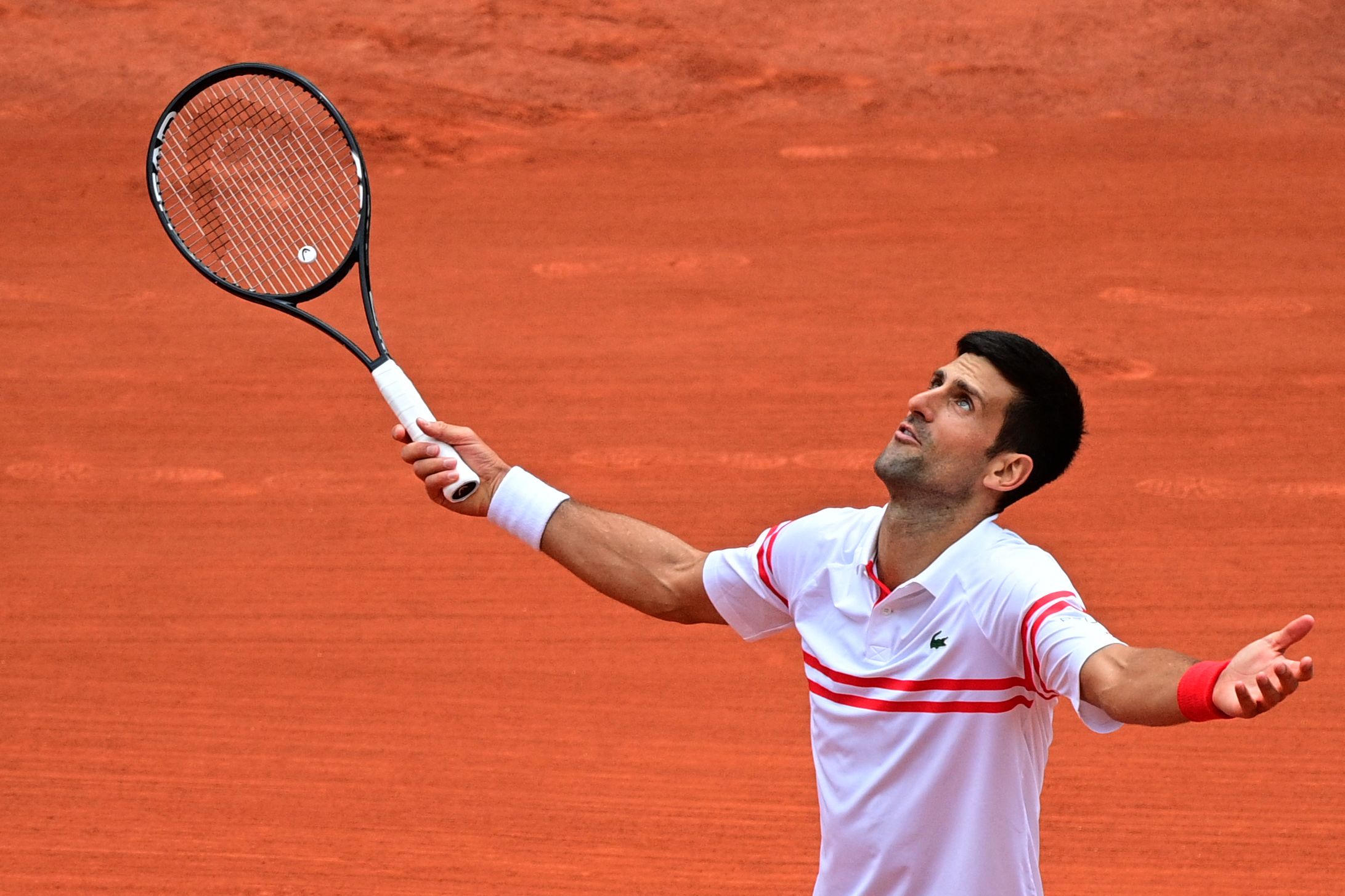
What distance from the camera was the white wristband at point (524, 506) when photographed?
10.9ft

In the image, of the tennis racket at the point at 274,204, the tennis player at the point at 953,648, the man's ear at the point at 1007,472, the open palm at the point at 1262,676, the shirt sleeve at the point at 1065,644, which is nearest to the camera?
the open palm at the point at 1262,676

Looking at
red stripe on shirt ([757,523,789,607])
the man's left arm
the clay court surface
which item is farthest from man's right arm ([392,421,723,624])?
the clay court surface

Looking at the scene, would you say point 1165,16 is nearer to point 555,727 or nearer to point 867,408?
point 867,408

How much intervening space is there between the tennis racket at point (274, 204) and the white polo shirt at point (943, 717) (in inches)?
39.4

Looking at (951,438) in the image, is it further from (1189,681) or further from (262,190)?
(262,190)

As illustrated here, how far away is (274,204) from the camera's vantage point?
7.64 metres

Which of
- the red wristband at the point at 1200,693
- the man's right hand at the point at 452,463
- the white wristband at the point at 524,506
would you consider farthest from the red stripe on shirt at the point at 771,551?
the red wristband at the point at 1200,693

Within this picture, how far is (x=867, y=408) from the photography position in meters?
7.62

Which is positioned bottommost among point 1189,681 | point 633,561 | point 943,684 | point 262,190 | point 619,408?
point 619,408

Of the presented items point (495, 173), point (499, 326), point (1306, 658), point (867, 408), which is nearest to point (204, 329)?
point (499, 326)

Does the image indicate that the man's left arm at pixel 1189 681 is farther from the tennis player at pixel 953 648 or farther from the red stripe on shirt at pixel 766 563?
the red stripe on shirt at pixel 766 563

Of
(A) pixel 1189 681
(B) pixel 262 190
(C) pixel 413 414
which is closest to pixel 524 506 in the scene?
(C) pixel 413 414

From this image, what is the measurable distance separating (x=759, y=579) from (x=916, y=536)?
37 centimetres

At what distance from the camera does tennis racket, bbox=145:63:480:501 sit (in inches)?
150
